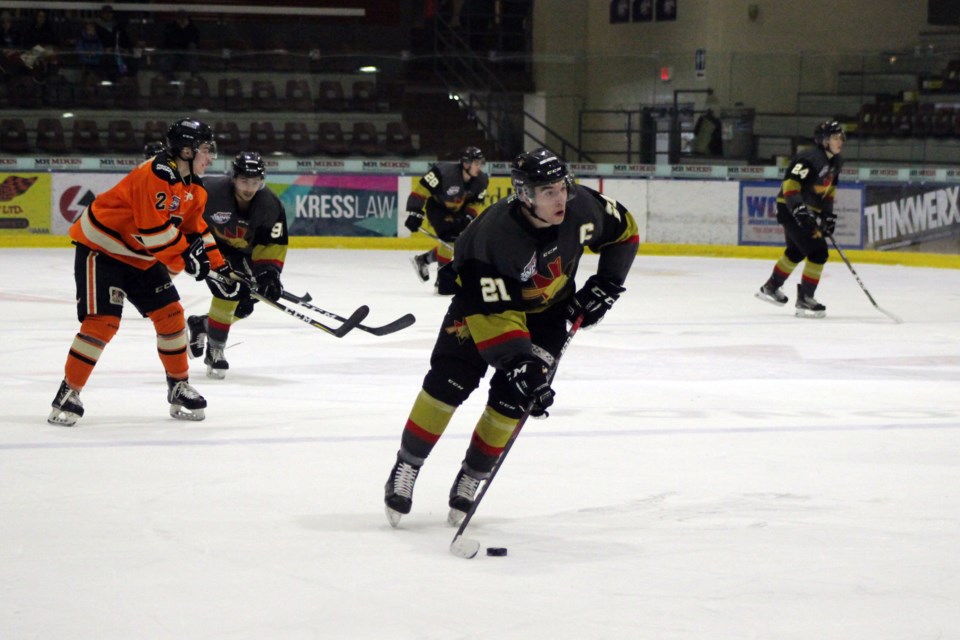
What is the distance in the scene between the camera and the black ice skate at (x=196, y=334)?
20.3 ft

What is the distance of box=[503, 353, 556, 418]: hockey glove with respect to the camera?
10.2ft

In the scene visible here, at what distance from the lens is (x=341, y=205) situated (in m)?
12.5

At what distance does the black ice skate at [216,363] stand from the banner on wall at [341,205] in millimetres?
6795

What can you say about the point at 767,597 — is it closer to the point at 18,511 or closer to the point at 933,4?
the point at 18,511

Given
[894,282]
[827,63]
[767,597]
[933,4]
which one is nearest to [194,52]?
[827,63]

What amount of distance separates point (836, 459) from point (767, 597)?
1523mm

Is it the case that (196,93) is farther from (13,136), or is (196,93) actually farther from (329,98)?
(13,136)

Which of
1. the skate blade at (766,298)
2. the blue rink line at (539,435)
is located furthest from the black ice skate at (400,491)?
the skate blade at (766,298)

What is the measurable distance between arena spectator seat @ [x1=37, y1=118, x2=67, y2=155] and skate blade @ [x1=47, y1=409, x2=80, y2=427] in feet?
26.7

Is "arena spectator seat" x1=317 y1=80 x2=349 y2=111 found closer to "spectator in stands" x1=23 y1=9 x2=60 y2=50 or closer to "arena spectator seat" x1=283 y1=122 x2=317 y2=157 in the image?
"arena spectator seat" x1=283 y1=122 x2=317 y2=157

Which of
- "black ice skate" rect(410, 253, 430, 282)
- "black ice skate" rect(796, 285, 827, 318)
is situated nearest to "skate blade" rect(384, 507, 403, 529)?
"black ice skate" rect(796, 285, 827, 318)

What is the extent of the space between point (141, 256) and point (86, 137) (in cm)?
831

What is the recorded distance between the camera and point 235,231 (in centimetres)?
586

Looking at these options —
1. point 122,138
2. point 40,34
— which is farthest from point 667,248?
point 40,34
